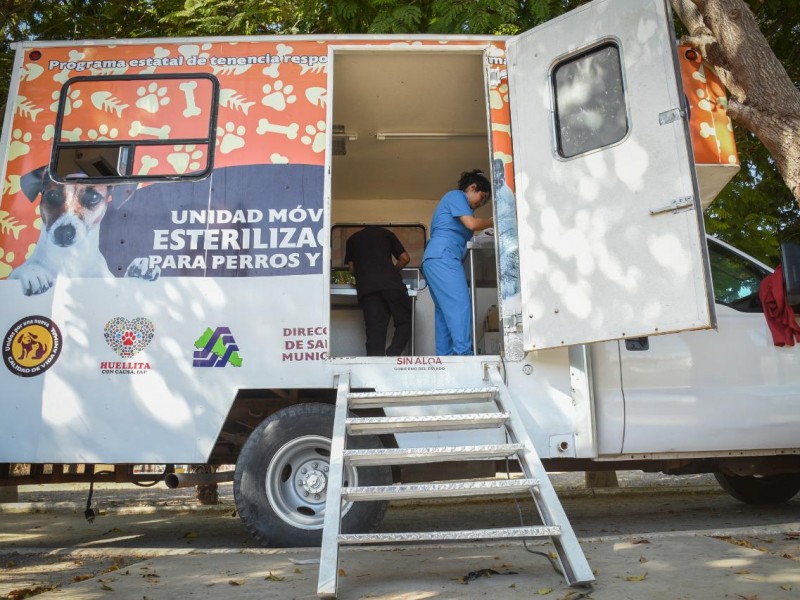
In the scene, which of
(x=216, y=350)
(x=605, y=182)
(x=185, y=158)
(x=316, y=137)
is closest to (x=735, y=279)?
(x=605, y=182)

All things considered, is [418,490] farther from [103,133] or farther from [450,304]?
[103,133]

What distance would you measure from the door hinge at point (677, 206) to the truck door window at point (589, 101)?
59 centimetres

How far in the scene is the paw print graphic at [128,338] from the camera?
488 cm

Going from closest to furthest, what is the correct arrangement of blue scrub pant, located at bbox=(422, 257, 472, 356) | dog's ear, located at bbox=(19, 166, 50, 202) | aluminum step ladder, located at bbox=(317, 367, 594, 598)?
aluminum step ladder, located at bbox=(317, 367, 594, 598) → dog's ear, located at bbox=(19, 166, 50, 202) → blue scrub pant, located at bbox=(422, 257, 472, 356)

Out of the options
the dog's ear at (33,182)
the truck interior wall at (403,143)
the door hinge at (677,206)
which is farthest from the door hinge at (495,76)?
the dog's ear at (33,182)

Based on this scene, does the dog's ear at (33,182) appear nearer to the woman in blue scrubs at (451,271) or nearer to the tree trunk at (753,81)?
the woman in blue scrubs at (451,271)

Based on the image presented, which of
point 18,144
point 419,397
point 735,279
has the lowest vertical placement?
point 419,397

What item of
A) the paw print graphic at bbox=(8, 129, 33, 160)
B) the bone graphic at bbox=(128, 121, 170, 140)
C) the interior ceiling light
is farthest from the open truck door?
the paw print graphic at bbox=(8, 129, 33, 160)

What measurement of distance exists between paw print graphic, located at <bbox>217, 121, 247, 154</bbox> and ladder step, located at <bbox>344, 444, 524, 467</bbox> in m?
2.33

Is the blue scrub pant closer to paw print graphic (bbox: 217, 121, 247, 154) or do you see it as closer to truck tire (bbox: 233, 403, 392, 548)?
truck tire (bbox: 233, 403, 392, 548)

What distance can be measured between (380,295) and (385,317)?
0.65 ft

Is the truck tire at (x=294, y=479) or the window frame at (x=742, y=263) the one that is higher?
the window frame at (x=742, y=263)

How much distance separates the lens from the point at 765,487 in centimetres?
713

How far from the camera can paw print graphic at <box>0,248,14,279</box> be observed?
495 cm
